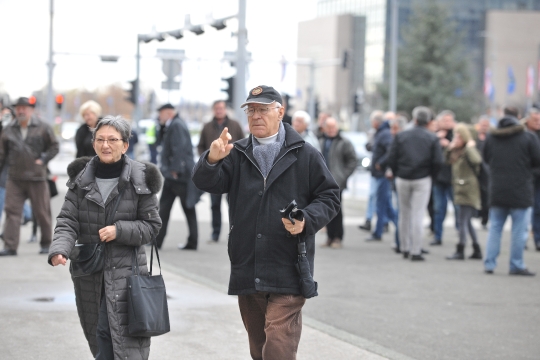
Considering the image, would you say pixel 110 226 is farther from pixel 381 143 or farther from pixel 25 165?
pixel 381 143

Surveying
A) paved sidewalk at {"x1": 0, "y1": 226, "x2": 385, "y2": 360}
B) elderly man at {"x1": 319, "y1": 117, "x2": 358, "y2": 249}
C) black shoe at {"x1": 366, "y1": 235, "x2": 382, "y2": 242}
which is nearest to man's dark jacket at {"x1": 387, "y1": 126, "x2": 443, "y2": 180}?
elderly man at {"x1": 319, "y1": 117, "x2": 358, "y2": 249}

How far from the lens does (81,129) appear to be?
37.4 feet

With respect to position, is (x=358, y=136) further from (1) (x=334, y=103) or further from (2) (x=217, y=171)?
(1) (x=334, y=103)

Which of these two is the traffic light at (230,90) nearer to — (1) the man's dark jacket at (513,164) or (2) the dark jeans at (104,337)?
(1) the man's dark jacket at (513,164)

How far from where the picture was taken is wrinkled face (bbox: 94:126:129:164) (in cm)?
507

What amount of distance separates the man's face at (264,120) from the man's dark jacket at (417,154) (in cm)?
703

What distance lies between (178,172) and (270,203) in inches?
288

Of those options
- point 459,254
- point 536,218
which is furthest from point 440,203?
point 459,254

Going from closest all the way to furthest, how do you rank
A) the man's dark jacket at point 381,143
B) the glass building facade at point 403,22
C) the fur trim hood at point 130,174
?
the fur trim hood at point 130,174
the man's dark jacket at point 381,143
the glass building facade at point 403,22

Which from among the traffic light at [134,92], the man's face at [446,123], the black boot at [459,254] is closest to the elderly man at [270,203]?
the black boot at [459,254]

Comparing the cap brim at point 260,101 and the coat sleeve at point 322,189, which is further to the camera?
the coat sleeve at point 322,189

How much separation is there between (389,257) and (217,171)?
7.91 meters

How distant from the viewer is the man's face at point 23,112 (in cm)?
1098

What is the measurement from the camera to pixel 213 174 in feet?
15.8
